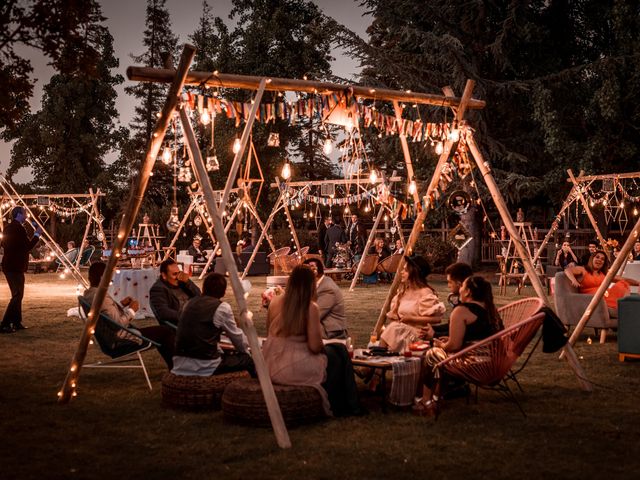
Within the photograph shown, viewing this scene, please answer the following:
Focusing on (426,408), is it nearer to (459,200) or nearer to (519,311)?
(519,311)

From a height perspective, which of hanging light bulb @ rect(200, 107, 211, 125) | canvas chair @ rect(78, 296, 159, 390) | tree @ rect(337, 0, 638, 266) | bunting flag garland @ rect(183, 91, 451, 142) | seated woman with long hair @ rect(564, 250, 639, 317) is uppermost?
tree @ rect(337, 0, 638, 266)

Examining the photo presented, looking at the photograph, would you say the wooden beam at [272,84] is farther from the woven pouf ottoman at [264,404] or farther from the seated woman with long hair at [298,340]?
the woven pouf ottoman at [264,404]

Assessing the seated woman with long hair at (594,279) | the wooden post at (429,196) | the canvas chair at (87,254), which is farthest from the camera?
the canvas chair at (87,254)

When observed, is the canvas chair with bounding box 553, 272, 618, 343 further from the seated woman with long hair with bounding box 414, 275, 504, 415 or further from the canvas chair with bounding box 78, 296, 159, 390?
the canvas chair with bounding box 78, 296, 159, 390

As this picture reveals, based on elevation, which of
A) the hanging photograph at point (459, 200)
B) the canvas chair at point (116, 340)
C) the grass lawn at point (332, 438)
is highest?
the hanging photograph at point (459, 200)

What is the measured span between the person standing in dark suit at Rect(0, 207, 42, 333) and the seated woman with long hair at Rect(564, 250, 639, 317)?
7.90 meters

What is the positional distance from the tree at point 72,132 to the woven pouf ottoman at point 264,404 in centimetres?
3014

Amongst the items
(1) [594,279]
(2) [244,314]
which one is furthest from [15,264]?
(1) [594,279]

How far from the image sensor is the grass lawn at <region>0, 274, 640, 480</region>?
4402 mm

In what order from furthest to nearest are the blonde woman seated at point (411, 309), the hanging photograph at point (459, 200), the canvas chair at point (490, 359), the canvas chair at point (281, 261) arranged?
the canvas chair at point (281, 261) → the hanging photograph at point (459, 200) → the blonde woman seated at point (411, 309) → the canvas chair at point (490, 359)

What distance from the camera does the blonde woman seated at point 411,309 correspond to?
6.42m

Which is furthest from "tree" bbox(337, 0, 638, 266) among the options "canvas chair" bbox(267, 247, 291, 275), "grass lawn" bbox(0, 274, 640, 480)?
"grass lawn" bbox(0, 274, 640, 480)

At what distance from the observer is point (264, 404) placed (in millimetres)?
5277

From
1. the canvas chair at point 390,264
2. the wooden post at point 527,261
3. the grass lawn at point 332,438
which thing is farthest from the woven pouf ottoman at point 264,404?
the canvas chair at point 390,264
